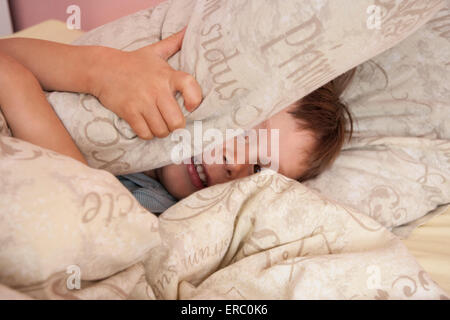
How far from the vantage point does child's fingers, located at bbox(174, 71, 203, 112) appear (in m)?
0.62

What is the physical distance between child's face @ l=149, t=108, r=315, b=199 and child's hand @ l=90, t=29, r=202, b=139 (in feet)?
0.71

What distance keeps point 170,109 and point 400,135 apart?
577 mm

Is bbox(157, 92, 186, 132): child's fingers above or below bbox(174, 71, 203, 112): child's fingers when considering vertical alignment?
below

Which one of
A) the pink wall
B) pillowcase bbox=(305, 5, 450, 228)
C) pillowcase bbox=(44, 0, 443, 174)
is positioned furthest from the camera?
the pink wall

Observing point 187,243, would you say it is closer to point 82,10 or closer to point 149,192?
point 149,192

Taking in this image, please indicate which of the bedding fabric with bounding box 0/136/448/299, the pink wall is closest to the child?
the bedding fabric with bounding box 0/136/448/299

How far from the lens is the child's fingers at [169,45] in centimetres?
68

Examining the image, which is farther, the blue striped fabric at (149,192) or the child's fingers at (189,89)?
the blue striped fabric at (149,192)

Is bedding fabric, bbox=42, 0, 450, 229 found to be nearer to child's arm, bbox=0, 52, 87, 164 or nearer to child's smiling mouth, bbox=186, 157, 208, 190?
child's arm, bbox=0, 52, 87, 164

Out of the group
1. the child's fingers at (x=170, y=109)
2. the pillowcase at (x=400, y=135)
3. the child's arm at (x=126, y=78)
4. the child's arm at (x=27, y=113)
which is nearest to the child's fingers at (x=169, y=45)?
the child's arm at (x=126, y=78)

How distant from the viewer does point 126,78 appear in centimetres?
64

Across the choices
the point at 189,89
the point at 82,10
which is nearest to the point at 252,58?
the point at 189,89

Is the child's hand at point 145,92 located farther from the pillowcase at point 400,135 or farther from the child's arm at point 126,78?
the pillowcase at point 400,135

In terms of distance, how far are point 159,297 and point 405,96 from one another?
0.72 m
